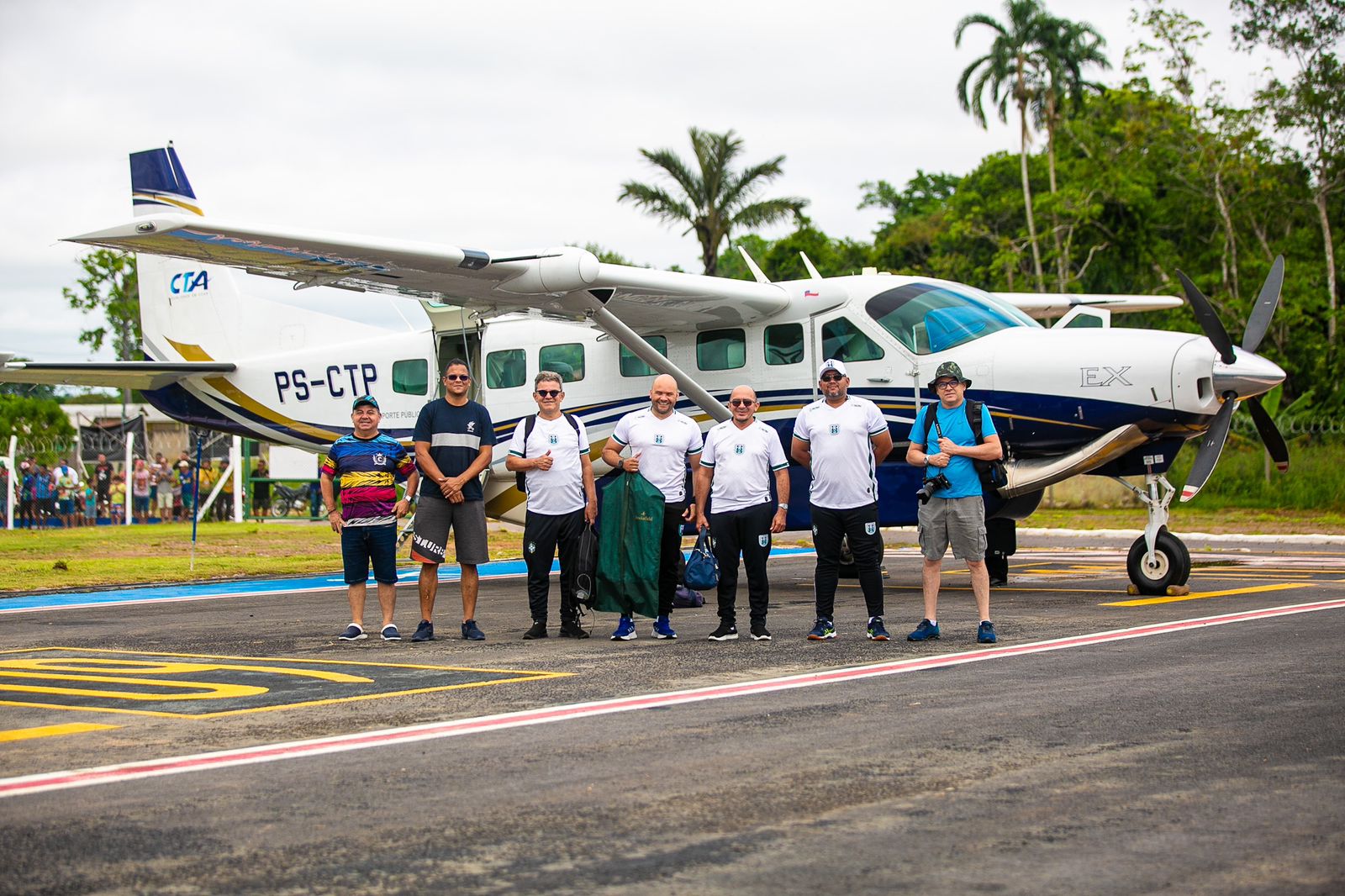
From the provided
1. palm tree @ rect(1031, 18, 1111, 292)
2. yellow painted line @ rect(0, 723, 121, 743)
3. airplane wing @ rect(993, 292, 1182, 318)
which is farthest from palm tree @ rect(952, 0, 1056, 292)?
yellow painted line @ rect(0, 723, 121, 743)

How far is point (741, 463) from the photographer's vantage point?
9414 millimetres

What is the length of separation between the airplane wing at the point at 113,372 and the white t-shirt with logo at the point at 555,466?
939cm

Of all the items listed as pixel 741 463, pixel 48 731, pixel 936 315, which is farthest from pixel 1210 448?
pixel 48 731

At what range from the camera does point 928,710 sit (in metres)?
6.18

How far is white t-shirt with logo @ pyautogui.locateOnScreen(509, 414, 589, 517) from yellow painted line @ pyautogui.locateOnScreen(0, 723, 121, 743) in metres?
3.97

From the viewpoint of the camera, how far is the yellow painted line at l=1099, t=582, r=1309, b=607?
1127 cm

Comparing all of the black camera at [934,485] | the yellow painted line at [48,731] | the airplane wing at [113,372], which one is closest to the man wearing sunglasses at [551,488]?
the black camera at [934,485]

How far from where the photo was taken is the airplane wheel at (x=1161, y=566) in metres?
11.8

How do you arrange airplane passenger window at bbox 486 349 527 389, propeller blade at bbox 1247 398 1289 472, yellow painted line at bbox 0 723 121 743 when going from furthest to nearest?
airplane passenger window at bbox 486 349 527 389, propeller blade at bbox 1247 398 1289 472, yellow painted line at bbox 0 723 121 743

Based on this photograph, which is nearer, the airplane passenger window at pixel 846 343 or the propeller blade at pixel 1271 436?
the propeller blade at pixel 1271 436

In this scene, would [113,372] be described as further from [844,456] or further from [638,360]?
[844,456]

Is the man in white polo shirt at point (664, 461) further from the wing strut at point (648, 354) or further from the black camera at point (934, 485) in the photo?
the wing strut at point (648, 354)

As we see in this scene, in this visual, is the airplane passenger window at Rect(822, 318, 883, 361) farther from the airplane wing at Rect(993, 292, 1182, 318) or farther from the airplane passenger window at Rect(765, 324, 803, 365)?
the airplane wing at Rect(993, 292, 1182, 318)

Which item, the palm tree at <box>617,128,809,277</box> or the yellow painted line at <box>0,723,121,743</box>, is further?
the palm tree at <box>617,128,809,277</box>
